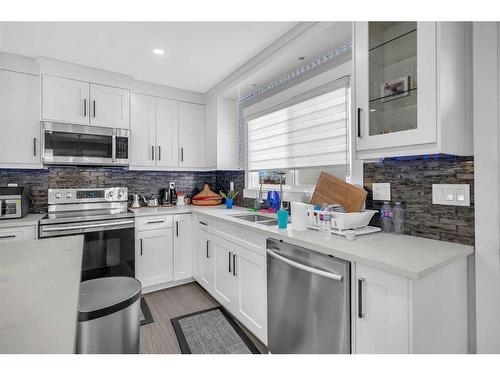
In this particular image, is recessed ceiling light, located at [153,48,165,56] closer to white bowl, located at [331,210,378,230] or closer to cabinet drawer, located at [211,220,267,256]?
cabinet drawer, located at [211,220,267,256]

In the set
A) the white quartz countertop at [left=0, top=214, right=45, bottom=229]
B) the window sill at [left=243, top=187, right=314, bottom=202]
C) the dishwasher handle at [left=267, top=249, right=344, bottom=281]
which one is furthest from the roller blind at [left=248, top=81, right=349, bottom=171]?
the white quartz countertop at [left=0, top=214, right=45, bottom=229]

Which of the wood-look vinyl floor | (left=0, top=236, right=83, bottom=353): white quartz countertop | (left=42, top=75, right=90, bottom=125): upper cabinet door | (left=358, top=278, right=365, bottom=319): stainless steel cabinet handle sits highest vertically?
(left=42, top=75, right=90, bottom=125): upper cabinet door

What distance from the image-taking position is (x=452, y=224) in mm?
1406

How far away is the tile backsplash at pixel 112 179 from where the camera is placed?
2752mm

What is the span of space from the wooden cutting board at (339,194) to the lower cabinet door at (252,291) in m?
0.61

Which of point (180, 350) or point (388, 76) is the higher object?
point (388, 76)

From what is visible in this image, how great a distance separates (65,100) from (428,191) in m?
3.24

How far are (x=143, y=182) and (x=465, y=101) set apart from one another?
3.24 metres

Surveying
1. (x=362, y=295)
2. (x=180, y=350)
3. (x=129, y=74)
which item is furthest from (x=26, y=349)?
(x=129, y=74)

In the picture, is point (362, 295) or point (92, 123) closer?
point (362, 295)

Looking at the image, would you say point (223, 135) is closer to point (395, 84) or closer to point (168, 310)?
Result: point (168, 310)

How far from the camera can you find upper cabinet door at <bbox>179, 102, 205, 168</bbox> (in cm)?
340

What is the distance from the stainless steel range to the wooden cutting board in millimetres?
1941

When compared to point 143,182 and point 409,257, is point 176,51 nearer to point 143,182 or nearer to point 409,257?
point 143,182
